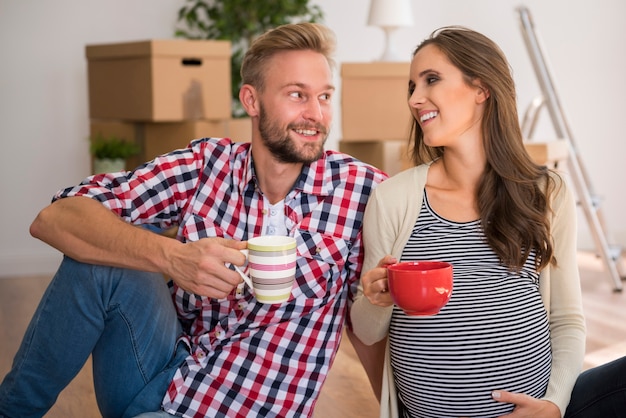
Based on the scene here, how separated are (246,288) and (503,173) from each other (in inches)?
22.4

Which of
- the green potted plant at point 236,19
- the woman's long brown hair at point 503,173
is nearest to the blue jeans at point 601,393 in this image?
the woman's long brown hair at point 503,173

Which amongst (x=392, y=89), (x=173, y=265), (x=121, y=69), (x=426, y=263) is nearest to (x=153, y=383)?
(x=173, y=265)

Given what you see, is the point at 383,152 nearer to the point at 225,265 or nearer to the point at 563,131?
the point at 563,131

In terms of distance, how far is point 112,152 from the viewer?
3793 millimetres

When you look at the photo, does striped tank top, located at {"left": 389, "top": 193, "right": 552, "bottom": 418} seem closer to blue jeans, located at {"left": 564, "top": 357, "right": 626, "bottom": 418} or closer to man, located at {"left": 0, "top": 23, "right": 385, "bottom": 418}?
blue jeans, located at {"left": 564, "top": 357, "right": 626, "bottom": 418}

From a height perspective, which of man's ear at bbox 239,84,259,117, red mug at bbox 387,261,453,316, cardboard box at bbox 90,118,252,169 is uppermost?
man's ear at bbox 239,84,259,117

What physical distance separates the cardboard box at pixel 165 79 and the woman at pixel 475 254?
1.96 m

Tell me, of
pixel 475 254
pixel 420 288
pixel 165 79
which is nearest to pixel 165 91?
pixel 165 79

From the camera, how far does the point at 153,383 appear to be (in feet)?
5.74

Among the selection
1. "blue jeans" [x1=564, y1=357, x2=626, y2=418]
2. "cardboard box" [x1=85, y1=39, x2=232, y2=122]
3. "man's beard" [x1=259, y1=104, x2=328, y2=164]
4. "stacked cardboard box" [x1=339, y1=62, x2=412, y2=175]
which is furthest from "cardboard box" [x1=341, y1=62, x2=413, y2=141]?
"blue jeans" [x1=564, y1=357, x2=626, y2=418]

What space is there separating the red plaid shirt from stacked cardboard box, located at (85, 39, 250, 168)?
1718 mm

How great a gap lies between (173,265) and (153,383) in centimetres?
31

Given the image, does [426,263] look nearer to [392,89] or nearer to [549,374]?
[549,374]

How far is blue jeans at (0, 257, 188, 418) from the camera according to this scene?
1.68 meters
